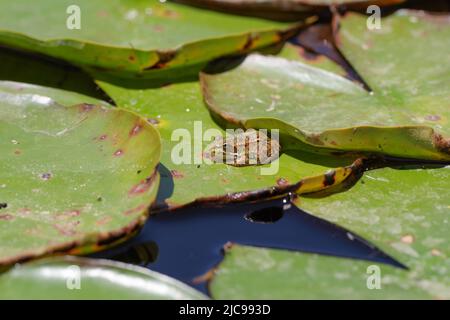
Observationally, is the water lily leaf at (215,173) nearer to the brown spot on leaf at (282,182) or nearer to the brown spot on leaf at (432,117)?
the brown spot on leaf at (282,182)

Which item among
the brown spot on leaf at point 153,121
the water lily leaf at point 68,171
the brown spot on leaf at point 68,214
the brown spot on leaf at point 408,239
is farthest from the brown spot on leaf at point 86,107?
the brown spot on leaf at point 408,239

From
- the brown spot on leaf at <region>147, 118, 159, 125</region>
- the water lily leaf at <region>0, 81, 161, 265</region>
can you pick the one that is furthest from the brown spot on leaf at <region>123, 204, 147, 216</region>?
the brown spot on leaf at <region>147, 118, 159, 125</region>

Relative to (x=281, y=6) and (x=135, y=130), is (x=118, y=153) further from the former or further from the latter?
(x=281, y=6)

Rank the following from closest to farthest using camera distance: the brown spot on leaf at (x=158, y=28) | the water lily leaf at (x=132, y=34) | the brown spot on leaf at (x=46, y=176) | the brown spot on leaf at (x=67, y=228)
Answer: the brown spot on leaf at (x=67, y=228) < the brown spot on leaf at (x=46, y=176) < the water lily leaf at (x=132, y=34) < the brown spot on leaf at (x=158, y=28)
